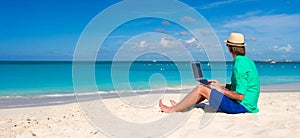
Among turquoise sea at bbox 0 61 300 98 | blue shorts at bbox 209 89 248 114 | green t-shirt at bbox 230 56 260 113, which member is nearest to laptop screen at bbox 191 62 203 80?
blue shorts at bbox 209 89 248 114

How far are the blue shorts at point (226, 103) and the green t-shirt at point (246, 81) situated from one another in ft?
0.25

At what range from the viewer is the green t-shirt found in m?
4.93

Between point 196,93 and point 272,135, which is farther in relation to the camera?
point 196,93

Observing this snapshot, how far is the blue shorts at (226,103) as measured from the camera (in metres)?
5.21

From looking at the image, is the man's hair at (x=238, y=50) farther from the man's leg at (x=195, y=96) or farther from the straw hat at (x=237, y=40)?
the man's leg at (x=195, y=96)

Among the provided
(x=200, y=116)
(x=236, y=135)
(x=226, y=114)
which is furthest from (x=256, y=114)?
(x=236, y=135)

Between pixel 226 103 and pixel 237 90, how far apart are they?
37 centimetres

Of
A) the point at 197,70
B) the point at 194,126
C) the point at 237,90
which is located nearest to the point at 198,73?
the point at 197,70

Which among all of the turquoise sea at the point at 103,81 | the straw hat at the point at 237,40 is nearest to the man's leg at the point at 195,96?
the straw hat at the point at 237,40

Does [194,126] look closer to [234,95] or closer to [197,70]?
[234,95]

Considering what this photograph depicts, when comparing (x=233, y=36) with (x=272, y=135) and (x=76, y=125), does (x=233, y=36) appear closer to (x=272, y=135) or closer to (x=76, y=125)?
(x=272, y=135)

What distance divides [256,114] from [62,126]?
3283 mm

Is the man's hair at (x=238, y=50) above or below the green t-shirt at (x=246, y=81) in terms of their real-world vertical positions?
above

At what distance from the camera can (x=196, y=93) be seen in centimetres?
541
